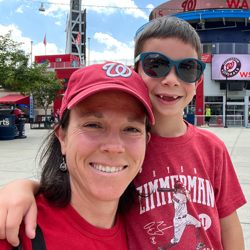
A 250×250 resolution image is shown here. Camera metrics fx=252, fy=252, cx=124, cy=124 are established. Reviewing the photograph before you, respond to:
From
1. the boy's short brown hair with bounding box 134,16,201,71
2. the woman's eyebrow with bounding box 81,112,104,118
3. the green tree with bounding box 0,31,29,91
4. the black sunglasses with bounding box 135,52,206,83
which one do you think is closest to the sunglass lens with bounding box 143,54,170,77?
the black sunglasses with bounding box 135,52,206,83

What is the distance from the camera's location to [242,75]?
24125mm

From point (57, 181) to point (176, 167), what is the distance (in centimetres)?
70

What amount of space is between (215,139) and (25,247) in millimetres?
1276

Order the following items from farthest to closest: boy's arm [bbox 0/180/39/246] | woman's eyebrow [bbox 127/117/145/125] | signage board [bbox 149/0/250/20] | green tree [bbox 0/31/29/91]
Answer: signage board [bbox 149/0/250/20], green tree [bbox 0/31/29/91], woman's eyebrow [bbox 127/117/145/125], boy's arm [bbox 0/180/39/246]

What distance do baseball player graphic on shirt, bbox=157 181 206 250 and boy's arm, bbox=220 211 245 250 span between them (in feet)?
0.82

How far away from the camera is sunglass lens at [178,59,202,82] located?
5.00 ft

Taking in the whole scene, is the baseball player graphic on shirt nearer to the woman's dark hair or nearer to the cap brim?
the woman's dark hair

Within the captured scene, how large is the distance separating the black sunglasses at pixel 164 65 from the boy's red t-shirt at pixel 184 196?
38cm

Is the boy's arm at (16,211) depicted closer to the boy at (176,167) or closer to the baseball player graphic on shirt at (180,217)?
the boy at (176,167)

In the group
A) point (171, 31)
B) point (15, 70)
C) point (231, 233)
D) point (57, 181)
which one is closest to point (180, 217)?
point (231, 233)

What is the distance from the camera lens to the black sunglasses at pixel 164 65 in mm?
1501

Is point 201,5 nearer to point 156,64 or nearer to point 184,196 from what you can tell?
point 156,64

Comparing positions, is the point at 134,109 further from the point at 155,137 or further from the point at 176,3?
the point at 176,3

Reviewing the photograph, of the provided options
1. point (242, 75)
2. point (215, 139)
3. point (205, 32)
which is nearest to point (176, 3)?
point (205, 32)
